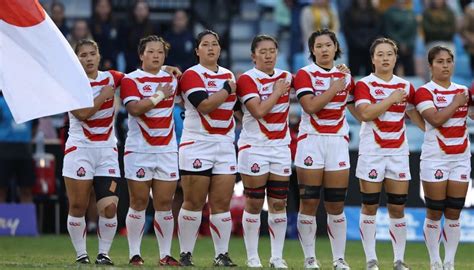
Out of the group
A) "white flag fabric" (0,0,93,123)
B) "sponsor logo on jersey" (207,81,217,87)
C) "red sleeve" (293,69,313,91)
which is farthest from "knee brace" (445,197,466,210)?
"white flag fabric" (0,0,93,123)

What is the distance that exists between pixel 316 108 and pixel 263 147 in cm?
74

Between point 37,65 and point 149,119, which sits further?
point 149,119

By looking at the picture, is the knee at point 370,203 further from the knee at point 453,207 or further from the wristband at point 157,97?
the wristband at point 157,97

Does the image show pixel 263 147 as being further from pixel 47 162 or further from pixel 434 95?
pixel 47 162

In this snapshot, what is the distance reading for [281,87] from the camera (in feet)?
49.1

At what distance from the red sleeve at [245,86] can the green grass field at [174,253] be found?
194cm

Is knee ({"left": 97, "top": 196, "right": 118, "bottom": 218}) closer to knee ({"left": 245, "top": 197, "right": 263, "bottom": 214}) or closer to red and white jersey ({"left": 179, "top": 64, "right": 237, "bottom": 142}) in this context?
Answer: red and white jersey ({"left": 179, "top": 64, "right": 237, "bottom": 142})

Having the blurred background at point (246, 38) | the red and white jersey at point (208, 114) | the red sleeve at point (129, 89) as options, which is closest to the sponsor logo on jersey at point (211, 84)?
the red and white jersey at point (208, 114)

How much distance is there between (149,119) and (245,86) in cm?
115

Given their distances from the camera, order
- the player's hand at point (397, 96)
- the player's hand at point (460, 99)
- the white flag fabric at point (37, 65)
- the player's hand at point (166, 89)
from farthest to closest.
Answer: the player's hand at point (166, 89) < the player's hand at point (460, 99) < the player's hand at point (397, 96) < the white flag fabric at point (37, 65)

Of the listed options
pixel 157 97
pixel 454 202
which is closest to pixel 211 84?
pixel 157 97

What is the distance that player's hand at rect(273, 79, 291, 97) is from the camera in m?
14.9

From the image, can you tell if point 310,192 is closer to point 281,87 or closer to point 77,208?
point 281,87

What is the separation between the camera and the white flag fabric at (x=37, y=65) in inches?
535
